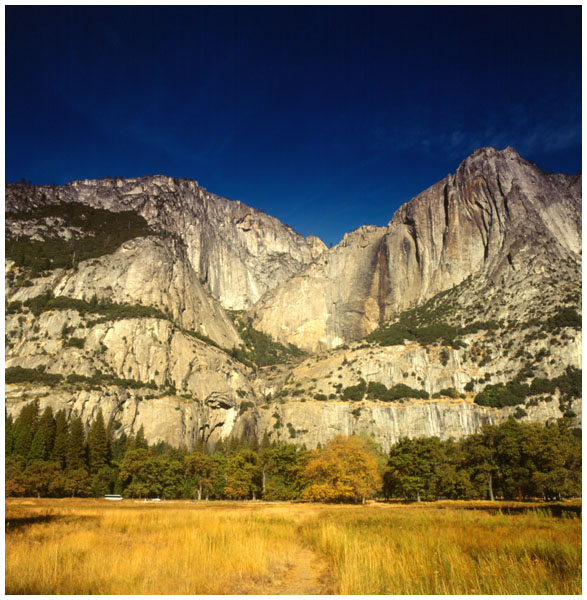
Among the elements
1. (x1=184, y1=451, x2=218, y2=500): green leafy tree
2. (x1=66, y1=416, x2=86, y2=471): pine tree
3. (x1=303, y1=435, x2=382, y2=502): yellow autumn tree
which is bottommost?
(x1=184, y1=451, x2=218, y2=500): green leafy tree

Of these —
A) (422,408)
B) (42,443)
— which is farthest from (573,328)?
(42,443)

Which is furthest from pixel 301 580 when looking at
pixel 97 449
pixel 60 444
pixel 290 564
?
pixel 97 449

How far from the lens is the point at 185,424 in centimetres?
14400

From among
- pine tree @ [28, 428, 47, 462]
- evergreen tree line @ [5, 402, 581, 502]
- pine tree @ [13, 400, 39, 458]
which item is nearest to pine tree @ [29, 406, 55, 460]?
pine tree @ [28, 428, 47, 462]

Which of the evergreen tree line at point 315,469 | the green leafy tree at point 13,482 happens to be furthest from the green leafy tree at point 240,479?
the green leafy tree at point 13,482

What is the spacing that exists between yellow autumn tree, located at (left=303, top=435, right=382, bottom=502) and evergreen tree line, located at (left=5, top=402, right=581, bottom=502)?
14cm

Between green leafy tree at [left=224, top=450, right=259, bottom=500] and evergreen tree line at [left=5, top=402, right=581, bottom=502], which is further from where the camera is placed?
green leafy tree at [left=224, top=450, right=259, bottom=500]

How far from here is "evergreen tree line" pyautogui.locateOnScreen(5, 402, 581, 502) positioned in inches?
2263

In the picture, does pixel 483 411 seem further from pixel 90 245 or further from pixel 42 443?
pixel 90 245

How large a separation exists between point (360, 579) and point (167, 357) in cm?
15974

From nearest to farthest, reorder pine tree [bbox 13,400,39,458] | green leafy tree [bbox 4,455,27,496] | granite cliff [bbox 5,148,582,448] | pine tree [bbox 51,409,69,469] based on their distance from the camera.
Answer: green leafy tree [bbox 4,455,27,496]
pine tree [bbox 13,400,39,458]
pine tree [bbox 51,409,69,469]
granite cliff [bbox 5,148,582,448]

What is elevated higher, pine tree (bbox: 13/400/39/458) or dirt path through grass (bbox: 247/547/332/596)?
dirt path through grass (bbox: 247/547/332/596)

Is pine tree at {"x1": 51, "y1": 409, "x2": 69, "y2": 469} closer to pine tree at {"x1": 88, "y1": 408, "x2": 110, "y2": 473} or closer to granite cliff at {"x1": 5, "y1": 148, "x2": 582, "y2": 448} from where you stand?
pine tree at {"x1": 88, "y1": 408, "x2": 110, "y2": 473}

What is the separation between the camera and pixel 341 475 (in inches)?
2235
